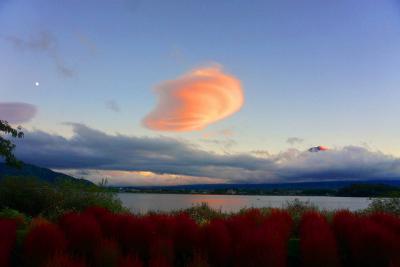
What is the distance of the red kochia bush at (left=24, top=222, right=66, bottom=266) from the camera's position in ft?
22.7

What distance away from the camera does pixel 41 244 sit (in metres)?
7.04

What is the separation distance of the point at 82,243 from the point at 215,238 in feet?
7.31

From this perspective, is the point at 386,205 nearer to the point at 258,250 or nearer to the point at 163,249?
the point at 258,250

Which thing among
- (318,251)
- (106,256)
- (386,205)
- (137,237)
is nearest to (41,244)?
(106,256)

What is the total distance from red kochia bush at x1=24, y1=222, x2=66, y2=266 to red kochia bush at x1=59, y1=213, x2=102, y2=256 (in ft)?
1.43

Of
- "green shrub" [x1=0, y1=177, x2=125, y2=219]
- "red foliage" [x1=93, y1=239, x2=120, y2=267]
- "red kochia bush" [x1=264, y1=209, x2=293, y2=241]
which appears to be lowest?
"red foliage" [x1=93, y1=239, x2=120, y2=267]

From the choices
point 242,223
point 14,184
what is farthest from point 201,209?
point 242,223

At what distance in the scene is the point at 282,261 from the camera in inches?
277

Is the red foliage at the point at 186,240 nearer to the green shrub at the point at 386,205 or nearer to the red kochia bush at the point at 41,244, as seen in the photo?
the red kochia bush at the point at 41,244

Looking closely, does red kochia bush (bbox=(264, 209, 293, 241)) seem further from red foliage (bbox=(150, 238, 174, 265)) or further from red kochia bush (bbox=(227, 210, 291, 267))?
red foliage (bbox=(150, 238, 174, 265))

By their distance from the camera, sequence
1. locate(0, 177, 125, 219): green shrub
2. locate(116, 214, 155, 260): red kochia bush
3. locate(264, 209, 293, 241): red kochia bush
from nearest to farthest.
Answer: locate(116, 214, 155, 260): red kochia bush < locate(264, 209, 293, 241): red kochia bush < locate(0, 177, 125, 219): green shrub

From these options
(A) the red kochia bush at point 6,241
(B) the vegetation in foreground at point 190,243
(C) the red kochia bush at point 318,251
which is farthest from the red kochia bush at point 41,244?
(C) the red kochia bush at point 318,251

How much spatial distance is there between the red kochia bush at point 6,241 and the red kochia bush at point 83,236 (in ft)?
2.97

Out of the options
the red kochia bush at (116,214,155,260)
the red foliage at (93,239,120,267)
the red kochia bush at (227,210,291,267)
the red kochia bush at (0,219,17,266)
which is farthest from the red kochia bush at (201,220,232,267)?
the red kochia bush at (0,219,17,266)
